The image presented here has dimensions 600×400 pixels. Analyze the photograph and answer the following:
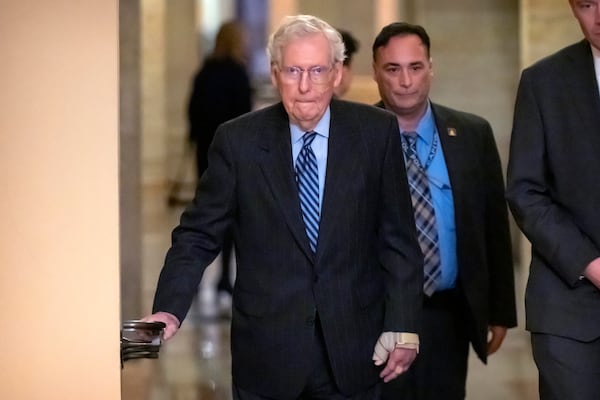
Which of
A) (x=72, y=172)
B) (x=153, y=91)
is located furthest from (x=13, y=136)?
(x=153, y=91)

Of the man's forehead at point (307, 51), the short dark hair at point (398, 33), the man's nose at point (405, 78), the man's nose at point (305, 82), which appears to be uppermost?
the short dark hair at point (398, 33)

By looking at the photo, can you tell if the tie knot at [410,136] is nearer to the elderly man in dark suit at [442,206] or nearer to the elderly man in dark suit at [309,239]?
the elderly man in dark suit at [442,206]

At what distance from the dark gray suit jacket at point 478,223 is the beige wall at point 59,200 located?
6.73ft

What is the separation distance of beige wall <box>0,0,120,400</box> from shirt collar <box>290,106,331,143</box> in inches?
34.2

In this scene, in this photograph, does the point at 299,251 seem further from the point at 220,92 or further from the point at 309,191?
the point at 220,92

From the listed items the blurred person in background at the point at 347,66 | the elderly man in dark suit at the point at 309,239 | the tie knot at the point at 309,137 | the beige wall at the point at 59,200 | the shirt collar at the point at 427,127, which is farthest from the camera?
the blurred person in background at the point at 347,66

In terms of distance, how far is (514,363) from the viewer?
802cm

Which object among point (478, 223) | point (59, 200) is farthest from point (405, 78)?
point (59, 200)

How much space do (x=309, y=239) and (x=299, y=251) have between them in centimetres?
5

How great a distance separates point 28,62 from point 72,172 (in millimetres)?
274

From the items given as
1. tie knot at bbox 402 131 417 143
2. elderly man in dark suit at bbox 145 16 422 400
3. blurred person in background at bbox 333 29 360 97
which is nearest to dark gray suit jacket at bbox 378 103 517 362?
tie knot at bbox 402 131 417 143

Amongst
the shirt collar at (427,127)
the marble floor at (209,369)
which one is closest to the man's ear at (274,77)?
the shirt collar at (427,127)

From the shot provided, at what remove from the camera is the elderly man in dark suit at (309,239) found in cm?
382

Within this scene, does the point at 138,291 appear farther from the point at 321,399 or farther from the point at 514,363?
the point at 321,399
